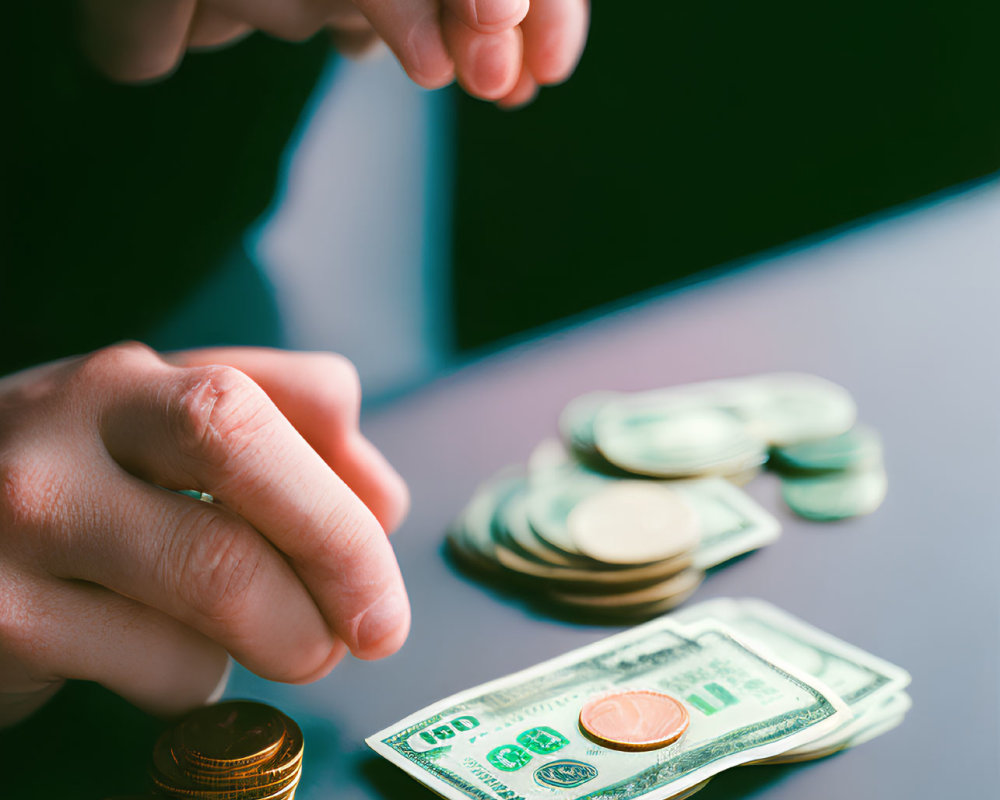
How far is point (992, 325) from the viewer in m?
1.25

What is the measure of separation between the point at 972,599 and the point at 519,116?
1003 millimetres

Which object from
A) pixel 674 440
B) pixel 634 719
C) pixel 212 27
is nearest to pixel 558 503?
pixel 674 440

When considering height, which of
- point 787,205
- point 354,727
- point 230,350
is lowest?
point 354,727

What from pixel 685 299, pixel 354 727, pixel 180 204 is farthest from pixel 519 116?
pixel 354 727

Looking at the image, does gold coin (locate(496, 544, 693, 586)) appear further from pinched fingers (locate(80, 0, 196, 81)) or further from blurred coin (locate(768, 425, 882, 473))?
pinched fingers (locate(80, 0, 196, 81))

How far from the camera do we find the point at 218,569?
55 cm

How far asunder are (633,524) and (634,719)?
0.25 meters

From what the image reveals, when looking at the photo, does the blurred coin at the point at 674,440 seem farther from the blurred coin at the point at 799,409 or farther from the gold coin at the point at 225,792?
the gold coin at the point at 225,792

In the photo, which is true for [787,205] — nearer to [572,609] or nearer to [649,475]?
[649,475]

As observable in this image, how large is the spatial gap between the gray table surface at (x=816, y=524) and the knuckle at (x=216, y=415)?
0.69 ft

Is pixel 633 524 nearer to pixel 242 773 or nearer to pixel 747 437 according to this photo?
pixel 747 437

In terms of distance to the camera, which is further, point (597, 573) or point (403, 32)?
point (597, 573)

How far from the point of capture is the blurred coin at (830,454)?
3.14ft

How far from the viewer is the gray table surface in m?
0.63
